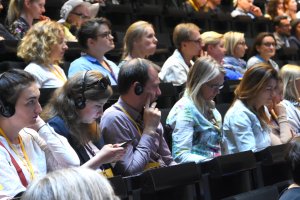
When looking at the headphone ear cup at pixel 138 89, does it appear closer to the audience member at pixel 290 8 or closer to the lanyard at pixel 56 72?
the lanyard at pixel 56 72

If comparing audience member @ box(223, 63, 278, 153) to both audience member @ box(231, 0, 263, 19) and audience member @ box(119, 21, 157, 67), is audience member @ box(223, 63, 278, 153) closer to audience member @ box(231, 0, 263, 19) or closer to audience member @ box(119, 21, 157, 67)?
audience member @ box(119, 21, 157, 67)

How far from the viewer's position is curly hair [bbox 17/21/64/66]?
10.9 feet

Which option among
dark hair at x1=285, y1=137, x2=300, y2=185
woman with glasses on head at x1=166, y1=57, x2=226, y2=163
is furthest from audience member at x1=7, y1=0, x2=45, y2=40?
dark hair at x1=285, y1=137, x2=300, y2=185

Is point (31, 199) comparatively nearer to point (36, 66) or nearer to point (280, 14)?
point (36, 66)

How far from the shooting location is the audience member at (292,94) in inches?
137

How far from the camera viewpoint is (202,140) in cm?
283

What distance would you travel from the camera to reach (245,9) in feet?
23.2

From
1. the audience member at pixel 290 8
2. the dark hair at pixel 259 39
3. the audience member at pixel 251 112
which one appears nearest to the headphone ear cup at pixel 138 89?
the audience member at pixel 251 112

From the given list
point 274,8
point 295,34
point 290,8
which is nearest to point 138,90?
point 295,34

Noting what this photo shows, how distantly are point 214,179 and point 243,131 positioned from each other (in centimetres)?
55

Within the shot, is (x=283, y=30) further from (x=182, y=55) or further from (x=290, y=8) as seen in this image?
(x=182, y=55)

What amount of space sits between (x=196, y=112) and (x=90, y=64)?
0.88 metres

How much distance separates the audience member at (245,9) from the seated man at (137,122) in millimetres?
4530

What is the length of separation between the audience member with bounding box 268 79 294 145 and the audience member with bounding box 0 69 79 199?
1344 millimetres
